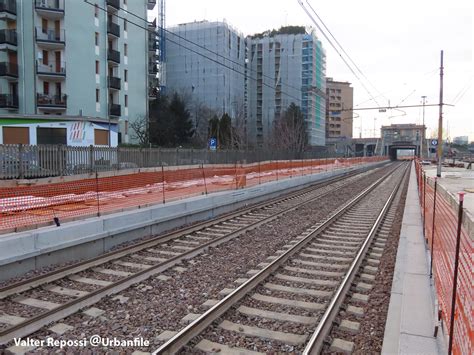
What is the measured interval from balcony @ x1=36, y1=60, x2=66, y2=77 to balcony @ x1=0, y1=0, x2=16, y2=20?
4.87 metres

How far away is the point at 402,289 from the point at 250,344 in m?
2.80

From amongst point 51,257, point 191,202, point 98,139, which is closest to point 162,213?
point 191,202

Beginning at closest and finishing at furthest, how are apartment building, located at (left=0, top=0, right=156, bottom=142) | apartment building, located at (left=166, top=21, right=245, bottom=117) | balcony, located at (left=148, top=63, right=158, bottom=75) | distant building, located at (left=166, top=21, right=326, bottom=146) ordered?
apartment building, located at (left=0, top=0, right=156, bottom=142)
balcony, located at (left=148, top=63, right=158, bottom=75)
apartment building, located at (left=166, top=21, right=245, bottom=117)
distant building, located at (left=166, top=21, right=326, bottom=146)

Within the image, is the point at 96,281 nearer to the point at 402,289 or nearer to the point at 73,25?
the point at 402,289

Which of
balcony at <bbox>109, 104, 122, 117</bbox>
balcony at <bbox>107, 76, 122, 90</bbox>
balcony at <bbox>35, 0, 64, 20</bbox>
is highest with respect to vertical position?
balcony at <bbox>35, 0, 64, 20</bbox>

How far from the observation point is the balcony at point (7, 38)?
40938mm

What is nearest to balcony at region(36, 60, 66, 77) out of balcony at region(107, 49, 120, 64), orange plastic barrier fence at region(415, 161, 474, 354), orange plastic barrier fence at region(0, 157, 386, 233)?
balcony at region(107, 49, 120, 64)

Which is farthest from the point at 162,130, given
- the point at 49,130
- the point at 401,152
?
the point at 401,152

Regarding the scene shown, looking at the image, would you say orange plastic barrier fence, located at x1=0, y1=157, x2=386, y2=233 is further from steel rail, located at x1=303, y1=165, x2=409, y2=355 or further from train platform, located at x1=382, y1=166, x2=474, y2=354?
train platform, located at x1=382, y1=166, x2=474, y2=354

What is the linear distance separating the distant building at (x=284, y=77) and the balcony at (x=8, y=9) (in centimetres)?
4887

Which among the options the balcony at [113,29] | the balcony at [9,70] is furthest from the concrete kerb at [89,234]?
the balcony at [113,29]

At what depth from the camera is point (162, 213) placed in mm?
11984

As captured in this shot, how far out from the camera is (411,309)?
5.44 metres

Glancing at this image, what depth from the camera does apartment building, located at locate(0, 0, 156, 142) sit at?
137ft
